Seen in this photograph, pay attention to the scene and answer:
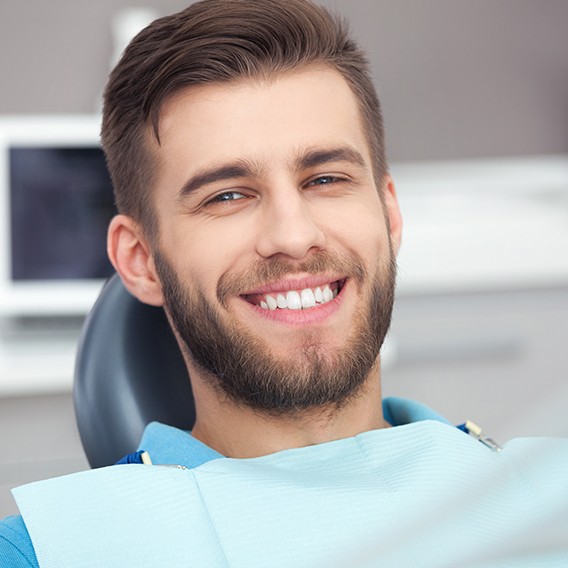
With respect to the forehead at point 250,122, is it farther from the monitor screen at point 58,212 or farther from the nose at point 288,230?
the monitor screen at point 58,212

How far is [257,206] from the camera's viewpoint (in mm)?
1104

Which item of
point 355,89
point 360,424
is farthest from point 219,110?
point 360,424

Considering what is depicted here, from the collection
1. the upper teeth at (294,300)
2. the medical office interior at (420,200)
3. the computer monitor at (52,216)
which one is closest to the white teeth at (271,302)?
the upper teeth at (294,300)

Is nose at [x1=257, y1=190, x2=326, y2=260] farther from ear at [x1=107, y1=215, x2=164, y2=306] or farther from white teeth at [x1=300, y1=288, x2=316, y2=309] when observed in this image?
ear at [x1=107, y1=215, x2=164, y2=306]

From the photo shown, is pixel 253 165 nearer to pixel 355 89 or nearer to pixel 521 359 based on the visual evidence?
pixel 355 89

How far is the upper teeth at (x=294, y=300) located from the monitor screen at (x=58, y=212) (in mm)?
1651

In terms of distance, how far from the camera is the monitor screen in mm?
2605

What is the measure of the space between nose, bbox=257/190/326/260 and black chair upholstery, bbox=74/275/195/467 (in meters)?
0.26

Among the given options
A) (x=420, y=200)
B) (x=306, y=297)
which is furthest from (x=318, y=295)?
(x=420, y=200)

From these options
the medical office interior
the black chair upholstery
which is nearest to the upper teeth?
the black chair upholstery

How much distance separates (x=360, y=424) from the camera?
A: 1.17 meters

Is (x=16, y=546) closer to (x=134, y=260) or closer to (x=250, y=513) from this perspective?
(x=250, y=513)

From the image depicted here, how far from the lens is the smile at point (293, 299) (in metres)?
1.08

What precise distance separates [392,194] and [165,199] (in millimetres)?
330
